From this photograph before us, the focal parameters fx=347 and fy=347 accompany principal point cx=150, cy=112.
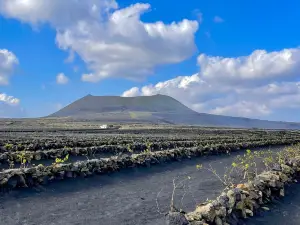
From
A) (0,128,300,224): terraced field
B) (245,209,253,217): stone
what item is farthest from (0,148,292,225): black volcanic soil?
(245,209,253,217): stone

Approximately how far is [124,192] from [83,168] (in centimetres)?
218

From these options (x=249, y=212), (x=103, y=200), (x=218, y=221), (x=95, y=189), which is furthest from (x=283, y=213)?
(x=95, y=189)

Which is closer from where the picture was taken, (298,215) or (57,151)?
(298,215)

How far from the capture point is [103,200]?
10445 mm

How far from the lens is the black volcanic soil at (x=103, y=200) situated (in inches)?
338

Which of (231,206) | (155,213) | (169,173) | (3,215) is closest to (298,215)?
(231,206)

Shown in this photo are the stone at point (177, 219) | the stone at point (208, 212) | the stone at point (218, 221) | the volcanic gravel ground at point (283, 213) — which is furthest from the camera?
the volcanic gravel ground at point (283, 213)

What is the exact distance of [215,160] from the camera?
69.5 ft

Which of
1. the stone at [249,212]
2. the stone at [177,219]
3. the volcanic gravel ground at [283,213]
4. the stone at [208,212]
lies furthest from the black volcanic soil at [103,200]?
the stone at [177,219]

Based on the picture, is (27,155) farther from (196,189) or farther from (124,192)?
(196,189)

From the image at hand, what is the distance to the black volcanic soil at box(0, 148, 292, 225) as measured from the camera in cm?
859

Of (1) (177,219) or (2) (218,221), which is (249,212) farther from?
(1) (177,219)

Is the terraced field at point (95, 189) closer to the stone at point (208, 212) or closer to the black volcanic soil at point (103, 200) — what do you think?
the black volcanic soil at point (103, 200)

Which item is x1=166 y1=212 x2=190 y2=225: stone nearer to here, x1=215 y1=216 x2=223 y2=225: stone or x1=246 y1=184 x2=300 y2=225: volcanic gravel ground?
x1=215 y1=216 x2=223 y2=225: stone
